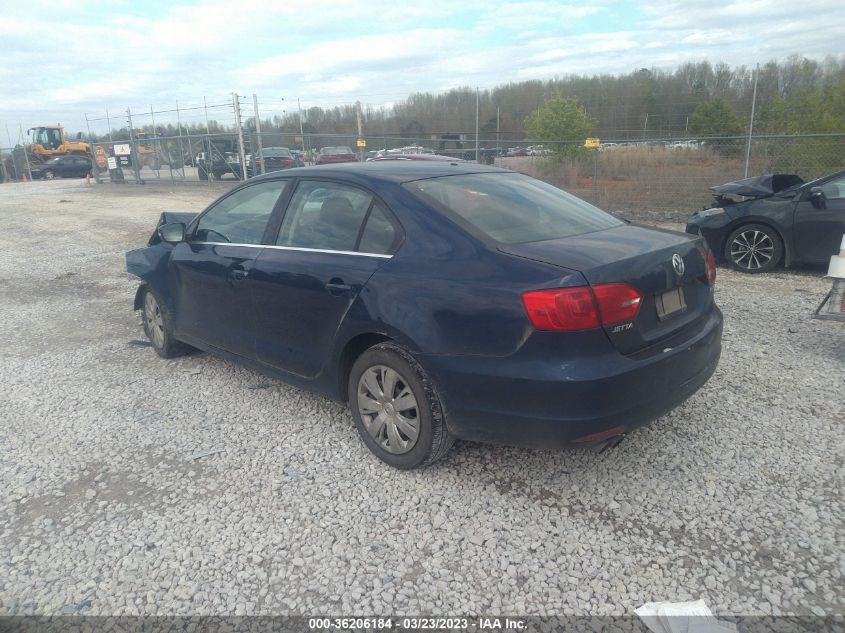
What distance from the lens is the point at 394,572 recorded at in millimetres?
2658

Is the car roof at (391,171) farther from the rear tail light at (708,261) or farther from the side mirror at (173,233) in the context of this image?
the rear tail light at (708,261)

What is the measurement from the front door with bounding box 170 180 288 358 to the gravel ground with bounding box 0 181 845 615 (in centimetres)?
48

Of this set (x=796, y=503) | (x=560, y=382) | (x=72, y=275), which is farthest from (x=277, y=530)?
(x=72, y=275)

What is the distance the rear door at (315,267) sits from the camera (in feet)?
11.3

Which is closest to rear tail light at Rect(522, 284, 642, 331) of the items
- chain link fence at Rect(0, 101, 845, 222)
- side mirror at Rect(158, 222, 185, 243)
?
side mirror at Rect(158, 222, 185, 243)

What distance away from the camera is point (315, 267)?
3623mm

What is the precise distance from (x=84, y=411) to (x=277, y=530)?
2216mm

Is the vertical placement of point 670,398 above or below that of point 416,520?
above

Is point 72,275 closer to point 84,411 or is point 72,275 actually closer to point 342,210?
point 84,411

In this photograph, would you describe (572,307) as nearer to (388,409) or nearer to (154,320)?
(388,409)

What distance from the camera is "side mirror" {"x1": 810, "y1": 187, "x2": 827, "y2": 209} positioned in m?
7.31

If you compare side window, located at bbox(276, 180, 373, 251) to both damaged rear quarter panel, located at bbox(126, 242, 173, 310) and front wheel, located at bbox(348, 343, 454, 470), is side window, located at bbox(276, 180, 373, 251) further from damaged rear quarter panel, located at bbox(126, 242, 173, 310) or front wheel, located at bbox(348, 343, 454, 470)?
damaged rear quarter panel, located at bbox(126, 242, 173, 310)

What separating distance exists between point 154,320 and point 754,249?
7126mm

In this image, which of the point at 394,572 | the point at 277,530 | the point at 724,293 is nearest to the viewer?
the point at 394,572
